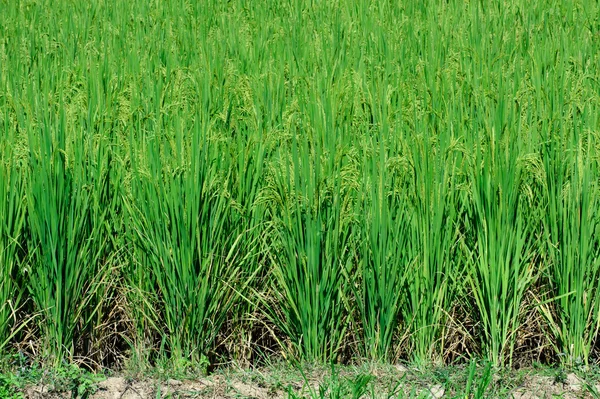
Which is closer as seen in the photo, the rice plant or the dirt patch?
the dirt patch

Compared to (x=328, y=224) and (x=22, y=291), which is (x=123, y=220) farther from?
(x=328, y=224)

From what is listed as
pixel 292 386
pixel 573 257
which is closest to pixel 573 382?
pixel 573 257

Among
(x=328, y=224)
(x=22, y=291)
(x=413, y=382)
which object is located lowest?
(x=413, y=382)

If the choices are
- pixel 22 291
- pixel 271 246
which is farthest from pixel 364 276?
pixel 22 291

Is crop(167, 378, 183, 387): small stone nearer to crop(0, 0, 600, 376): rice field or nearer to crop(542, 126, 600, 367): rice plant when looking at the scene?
crop(0, 0, 600, 376): rice field

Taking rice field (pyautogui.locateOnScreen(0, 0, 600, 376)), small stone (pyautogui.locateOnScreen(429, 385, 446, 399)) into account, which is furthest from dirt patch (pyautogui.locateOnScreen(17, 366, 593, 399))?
rice field (pyautogui.locateOnScreen(0, 0, 600, 376))

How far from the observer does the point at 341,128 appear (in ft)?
11.5

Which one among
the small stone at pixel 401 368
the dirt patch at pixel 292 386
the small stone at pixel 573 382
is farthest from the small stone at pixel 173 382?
the small stone at pixel 573 382

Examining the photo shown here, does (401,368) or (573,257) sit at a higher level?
(573,257)

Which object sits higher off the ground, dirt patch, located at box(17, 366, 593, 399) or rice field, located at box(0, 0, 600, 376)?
rice field, located at box(0, 0, 600, 376)

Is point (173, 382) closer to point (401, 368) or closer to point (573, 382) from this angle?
point (401, 368)

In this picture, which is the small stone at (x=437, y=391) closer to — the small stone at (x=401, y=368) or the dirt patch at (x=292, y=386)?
the dirt patch at (x=292, y=386)

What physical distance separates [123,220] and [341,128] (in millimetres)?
933

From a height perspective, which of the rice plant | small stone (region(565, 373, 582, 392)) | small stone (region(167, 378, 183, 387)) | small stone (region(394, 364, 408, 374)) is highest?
the rice plant
